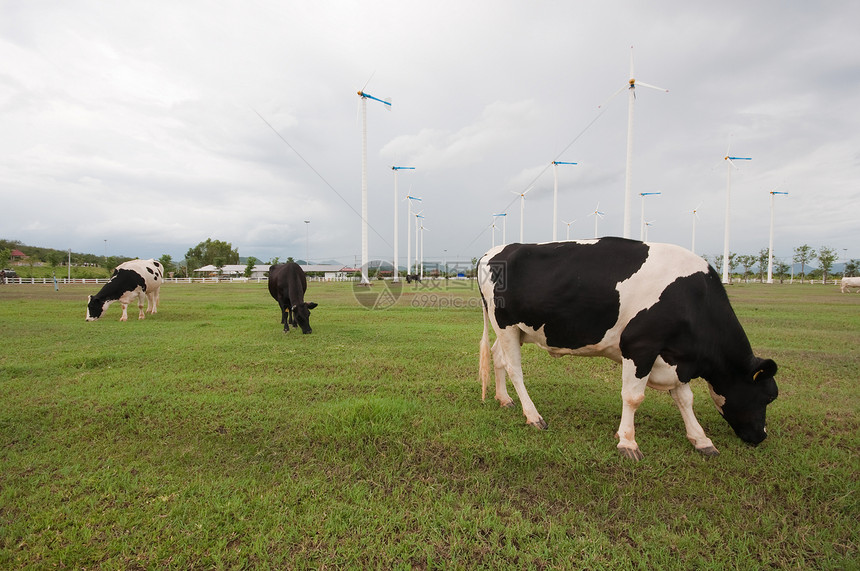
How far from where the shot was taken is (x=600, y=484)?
335 cm

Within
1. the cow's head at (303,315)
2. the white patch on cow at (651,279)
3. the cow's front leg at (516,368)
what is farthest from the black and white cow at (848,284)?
the cow's head at (303,315)

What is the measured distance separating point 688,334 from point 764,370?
0.91 metres

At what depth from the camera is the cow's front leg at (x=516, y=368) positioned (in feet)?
14.8

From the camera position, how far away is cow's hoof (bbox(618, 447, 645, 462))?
12.3 feet

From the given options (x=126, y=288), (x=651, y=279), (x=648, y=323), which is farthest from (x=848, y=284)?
(x=126, y=288)

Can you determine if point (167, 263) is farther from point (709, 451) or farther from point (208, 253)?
point (709, 451)

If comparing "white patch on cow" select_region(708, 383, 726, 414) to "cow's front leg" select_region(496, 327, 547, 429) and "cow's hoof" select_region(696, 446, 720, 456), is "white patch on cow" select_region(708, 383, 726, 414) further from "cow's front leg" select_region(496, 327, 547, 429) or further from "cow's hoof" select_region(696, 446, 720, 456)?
"cow's front leg" select_region(496, 327, 547, 429)

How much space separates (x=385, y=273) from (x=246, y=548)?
67.1 meters

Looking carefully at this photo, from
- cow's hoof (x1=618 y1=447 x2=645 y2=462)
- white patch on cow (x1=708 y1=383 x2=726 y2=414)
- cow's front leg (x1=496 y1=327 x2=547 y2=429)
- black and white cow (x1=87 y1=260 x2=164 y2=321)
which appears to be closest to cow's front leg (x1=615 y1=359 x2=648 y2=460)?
cow's hoof (x1=618 y1=447 x2=645 y2=462)

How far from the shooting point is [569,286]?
4109 mm

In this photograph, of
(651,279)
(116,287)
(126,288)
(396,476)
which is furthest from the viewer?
(126,288)

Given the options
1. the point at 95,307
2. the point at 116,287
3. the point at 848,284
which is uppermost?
the point at 116,287

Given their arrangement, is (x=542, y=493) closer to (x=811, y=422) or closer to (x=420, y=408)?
(x=420, y=408)

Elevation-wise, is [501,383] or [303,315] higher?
[303,315]
